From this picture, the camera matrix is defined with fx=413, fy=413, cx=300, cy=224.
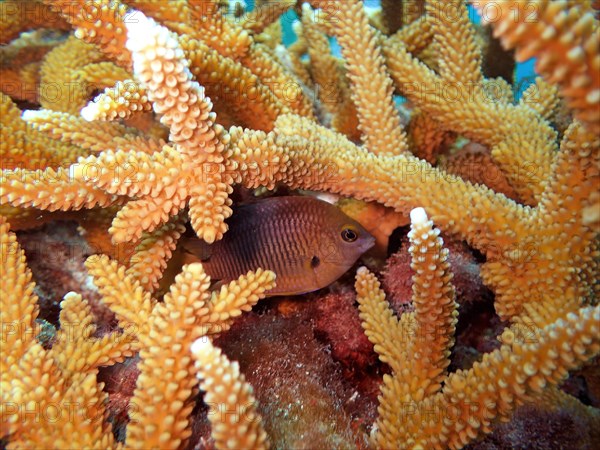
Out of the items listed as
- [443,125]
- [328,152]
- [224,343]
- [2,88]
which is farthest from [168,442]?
[2,88]

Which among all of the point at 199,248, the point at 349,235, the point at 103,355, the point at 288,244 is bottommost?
the point at 103,355

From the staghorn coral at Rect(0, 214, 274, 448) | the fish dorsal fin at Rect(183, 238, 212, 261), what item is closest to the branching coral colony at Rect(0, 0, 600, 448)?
the staghorn coral at Rect(0, 214, 274, 448)

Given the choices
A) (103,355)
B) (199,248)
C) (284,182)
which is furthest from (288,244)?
(103,355)

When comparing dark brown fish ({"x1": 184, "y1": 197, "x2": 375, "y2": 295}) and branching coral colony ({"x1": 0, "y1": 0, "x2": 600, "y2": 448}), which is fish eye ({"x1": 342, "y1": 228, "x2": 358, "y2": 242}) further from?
branching coral colony ({"x1": 0, "y1": 0, "x2": 600, "y2": 448})

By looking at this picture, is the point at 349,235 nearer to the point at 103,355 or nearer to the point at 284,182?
the point at 284,182

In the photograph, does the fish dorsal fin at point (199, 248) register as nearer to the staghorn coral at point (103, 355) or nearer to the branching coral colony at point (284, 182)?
the branching coral colony at point (284, 182)

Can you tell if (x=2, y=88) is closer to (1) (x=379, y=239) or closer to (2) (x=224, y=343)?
(2) (x=224, y=343)

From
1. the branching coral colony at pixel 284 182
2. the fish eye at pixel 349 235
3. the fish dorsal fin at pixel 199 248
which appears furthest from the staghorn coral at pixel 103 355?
the fish eye at pixel 349 235
